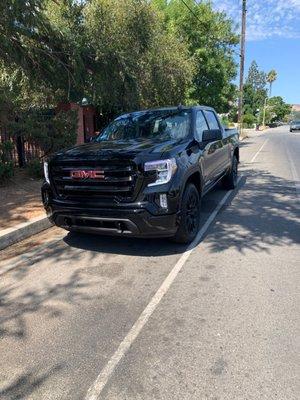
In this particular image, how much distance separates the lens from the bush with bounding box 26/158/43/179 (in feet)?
33.4

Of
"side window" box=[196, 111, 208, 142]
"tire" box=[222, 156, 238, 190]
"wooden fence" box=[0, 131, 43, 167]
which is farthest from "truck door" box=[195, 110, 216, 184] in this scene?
"wooden fence" box=[0, 131, 43, 167]

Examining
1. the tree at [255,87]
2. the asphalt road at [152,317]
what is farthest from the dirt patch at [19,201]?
the tree at [255,87]

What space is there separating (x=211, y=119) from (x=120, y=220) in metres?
3.63

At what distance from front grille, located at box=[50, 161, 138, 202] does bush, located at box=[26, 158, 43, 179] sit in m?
4.91

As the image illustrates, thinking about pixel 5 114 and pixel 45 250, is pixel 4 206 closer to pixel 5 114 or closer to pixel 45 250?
pixel 45 250

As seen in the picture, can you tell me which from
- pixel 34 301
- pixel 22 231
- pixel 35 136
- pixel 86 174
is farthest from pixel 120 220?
pixel 35 136

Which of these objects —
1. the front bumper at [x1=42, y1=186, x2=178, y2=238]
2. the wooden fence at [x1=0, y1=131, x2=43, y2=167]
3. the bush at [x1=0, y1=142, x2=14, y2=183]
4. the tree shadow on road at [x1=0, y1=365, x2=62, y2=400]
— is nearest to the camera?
the tree shadow on road at [x1=0, y1=365, x2=62, y2=400]

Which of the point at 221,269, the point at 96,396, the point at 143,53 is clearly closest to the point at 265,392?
the point at 96,396

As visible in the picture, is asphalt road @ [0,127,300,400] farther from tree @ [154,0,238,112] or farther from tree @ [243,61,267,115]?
tree @ [243,61,267,115]

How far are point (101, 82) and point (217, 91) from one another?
1272 centimetres

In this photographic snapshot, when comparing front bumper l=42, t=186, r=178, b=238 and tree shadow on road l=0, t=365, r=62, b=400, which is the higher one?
front bumper l=42, t=186, r=178, b=238

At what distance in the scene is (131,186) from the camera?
16.4ft

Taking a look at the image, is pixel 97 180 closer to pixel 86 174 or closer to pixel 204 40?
pixel 86 174

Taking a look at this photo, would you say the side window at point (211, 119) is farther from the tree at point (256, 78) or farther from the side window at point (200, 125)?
the tree at point (256, 78)
